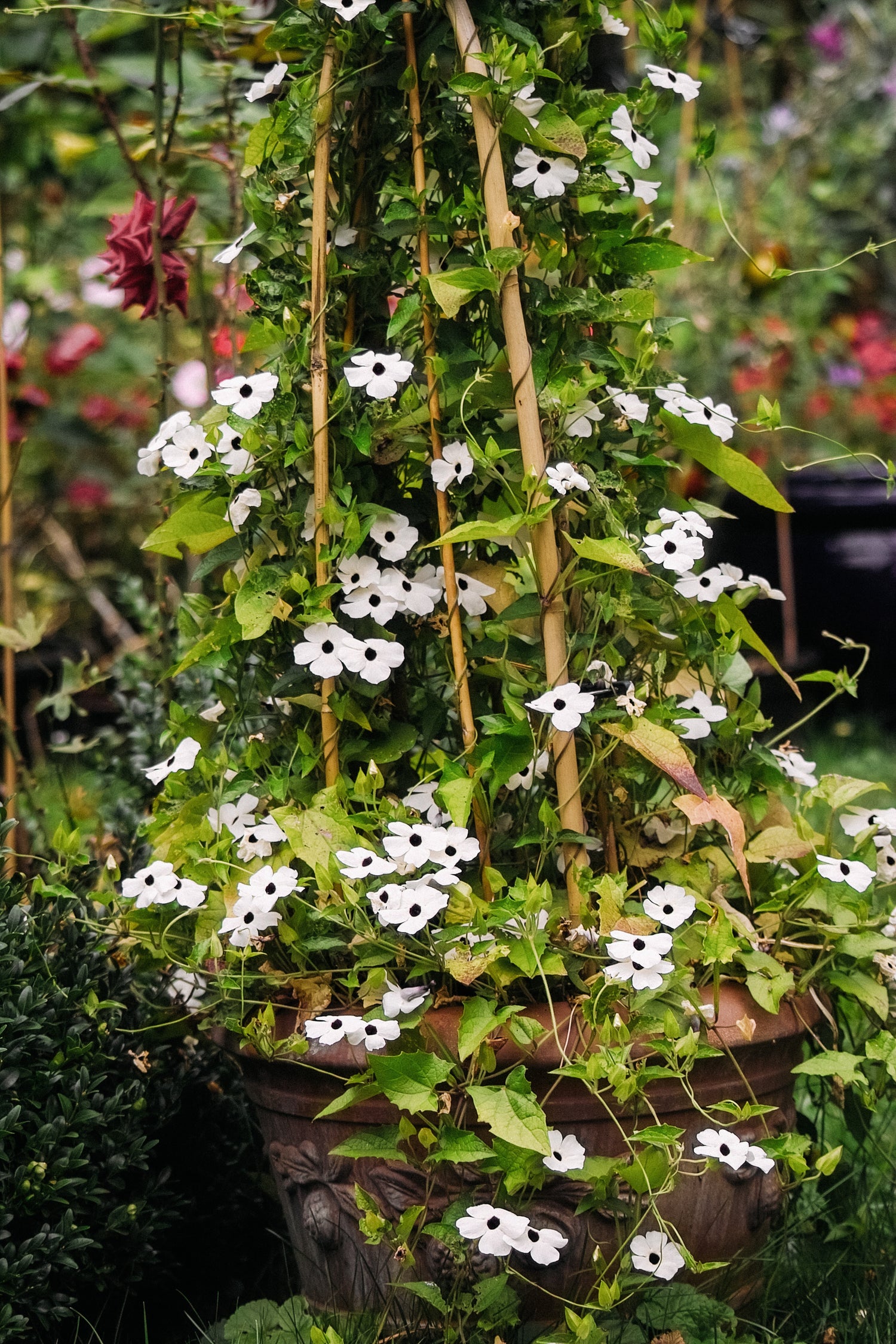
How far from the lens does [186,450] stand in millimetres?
1257

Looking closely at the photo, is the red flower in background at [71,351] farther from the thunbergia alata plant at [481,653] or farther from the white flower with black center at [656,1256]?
the white flower with black center at [656,1256]

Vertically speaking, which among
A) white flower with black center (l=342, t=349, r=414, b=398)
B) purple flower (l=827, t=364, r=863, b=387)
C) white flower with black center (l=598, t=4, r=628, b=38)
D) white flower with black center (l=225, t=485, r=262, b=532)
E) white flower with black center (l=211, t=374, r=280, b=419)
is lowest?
purple flower (l=827, t=364, r=863, b=387)

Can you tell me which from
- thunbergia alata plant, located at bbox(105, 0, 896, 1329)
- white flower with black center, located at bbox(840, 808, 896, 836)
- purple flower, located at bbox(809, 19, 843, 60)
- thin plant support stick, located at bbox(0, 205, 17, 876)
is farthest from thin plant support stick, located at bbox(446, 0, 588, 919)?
purple flower, located at bbox(809, 19, 843, 60)

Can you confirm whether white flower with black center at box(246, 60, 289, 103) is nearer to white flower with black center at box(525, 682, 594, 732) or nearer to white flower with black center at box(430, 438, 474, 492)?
white flower with black center at box(430, 438, 474, 492)

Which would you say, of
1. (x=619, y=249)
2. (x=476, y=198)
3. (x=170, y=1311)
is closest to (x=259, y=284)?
(x=476, y=198)

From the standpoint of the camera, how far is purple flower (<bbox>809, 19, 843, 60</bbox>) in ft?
16.0

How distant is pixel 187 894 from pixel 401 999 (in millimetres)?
240

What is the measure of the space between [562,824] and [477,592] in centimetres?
24

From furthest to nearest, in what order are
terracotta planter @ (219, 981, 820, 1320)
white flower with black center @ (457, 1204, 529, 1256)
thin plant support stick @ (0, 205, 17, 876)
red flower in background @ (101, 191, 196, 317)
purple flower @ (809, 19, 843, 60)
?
purple flower @ (809, 19, 843, 60)
thin plant support stick @ (0, 205, 17, 876)
red flower in background @ (101, 191, 196, 317)
terracotta planter @ (219, 981, 820, 1320)
white flower with black center @ (457, 1204, 529, 1256)

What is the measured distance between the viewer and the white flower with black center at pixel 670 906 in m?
1.15

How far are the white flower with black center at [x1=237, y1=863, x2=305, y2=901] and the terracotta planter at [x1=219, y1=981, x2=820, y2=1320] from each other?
140mm

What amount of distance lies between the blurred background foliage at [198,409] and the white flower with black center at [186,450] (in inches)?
4.1

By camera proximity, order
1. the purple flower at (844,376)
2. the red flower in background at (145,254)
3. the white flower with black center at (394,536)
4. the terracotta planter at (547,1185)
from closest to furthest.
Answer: the terracotta planter at (547,1185) → the white flower with black center at (394,536) → the red flower in background at (145,254) → the purple flower at (844,376)

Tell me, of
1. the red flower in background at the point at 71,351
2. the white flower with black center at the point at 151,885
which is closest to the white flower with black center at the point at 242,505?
the white flower with black center at the point at 151,885
